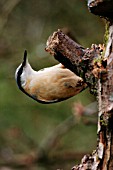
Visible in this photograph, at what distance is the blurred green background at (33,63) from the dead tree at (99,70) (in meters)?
3.36

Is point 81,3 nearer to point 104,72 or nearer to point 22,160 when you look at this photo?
point 22,160

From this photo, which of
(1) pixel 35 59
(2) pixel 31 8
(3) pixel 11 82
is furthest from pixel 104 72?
(3) pixel 11 82

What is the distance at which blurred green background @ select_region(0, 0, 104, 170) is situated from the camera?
542cm

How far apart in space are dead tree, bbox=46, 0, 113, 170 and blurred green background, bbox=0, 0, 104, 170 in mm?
3364

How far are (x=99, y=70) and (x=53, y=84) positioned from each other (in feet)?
4.41

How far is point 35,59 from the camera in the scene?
542cm

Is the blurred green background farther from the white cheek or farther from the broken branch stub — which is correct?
the broken branch stub

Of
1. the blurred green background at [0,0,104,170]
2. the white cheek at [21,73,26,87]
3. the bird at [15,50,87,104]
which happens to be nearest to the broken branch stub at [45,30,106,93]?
the bird at [15,50,87,104]

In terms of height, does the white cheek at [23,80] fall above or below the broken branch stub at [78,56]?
above

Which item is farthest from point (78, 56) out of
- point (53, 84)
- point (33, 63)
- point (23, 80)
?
point (33, 63)

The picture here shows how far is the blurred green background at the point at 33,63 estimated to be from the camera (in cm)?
542

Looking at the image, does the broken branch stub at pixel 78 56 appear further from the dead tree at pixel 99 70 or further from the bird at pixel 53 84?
the bird at pixel 53 84

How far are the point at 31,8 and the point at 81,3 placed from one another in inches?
24.9

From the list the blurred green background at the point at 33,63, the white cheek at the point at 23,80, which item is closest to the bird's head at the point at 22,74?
the white cheek at the point at 23,80
